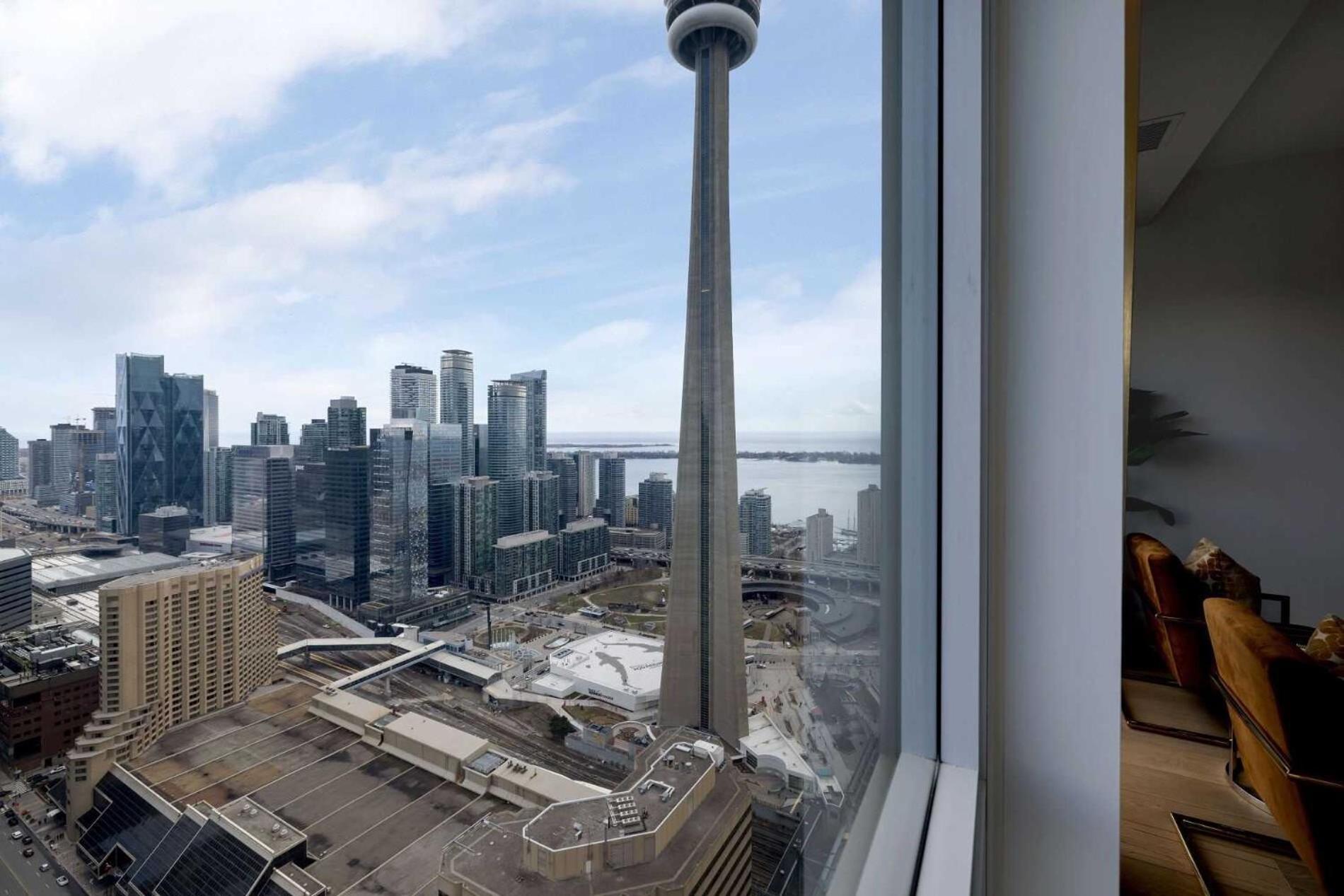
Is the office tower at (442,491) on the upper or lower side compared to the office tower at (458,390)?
lower

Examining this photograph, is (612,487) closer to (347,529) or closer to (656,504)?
(656,504)

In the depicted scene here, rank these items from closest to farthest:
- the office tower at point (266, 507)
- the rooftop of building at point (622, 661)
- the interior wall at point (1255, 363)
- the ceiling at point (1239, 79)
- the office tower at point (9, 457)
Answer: the office tower at point (9, 457) < the office tower at point (266, 507) < the rooftop of building at point (622, 661) < the ceiling at point (1239, 79) < the interior wall at point (1255, 363)

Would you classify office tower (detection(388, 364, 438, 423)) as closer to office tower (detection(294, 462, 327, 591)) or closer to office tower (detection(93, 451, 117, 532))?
office tower (detection(294, 462, 327, 591))

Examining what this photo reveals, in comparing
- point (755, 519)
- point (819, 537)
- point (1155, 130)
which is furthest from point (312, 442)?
point (1155, 130)

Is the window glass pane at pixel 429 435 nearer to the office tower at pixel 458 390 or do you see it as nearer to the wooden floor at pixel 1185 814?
the office tower at pixel 458 390

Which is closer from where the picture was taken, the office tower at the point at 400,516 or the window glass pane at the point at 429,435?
the window glass pane at the point at 429,435

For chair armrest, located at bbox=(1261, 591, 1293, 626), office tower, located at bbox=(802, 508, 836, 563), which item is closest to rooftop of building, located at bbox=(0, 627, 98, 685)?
office tower, located at bbox=(802, 508, 836, 563)

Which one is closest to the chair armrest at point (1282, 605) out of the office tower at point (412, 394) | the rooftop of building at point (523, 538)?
the rooftop of building at point (523, 538)
